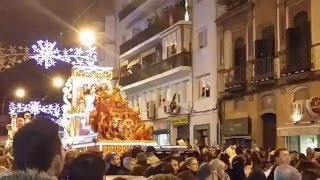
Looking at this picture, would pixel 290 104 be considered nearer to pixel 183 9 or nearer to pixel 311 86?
pixel 311 86

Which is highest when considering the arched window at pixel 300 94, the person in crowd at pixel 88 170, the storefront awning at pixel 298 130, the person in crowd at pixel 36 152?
the arched window at pixel 300 94

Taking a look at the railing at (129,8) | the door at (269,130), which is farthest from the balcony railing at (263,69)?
the railing at (129,8)

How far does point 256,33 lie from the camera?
2597 cm

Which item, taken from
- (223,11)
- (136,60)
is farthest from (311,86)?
(136,60)

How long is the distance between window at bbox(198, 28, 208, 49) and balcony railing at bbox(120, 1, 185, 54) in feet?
7.60

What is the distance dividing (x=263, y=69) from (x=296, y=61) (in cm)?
271

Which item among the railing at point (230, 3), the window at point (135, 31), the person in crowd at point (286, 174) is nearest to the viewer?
the person in crowd at point (286, 174)

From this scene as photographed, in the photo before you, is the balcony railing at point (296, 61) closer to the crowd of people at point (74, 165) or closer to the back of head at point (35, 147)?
the crowd of people at point (74, 165)

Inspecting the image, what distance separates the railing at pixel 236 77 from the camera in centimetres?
2681

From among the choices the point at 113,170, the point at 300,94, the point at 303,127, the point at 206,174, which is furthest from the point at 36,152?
the point at 300,94

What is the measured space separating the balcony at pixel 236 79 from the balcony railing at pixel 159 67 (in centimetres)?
544

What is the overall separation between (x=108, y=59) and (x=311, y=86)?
31577 millimetres

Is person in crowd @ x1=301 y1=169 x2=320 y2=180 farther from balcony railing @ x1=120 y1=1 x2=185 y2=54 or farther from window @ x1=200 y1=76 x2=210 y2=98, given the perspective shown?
balcony railing @ x1=120 y1=1 x2=185 y2=54

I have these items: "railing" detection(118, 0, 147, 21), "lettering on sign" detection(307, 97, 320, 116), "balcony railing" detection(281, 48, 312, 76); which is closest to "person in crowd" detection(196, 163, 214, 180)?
"lettering on sign" detection(307, 97, 320, 116)
